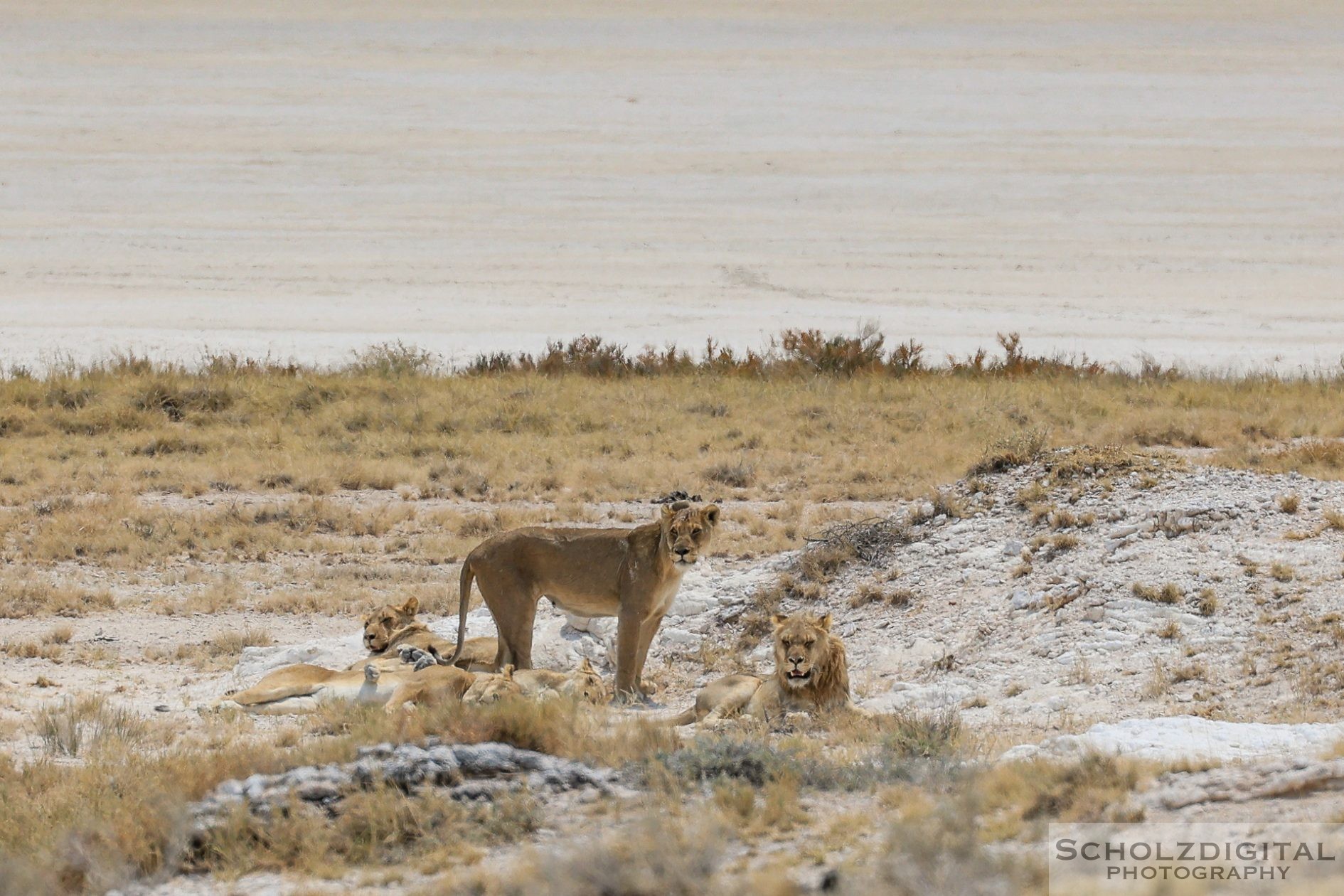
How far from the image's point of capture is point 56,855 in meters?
6.11

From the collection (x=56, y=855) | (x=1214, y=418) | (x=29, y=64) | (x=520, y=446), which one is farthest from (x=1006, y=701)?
(x=29, y=64)

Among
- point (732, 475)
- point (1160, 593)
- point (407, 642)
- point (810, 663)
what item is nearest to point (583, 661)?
point (407, 642)

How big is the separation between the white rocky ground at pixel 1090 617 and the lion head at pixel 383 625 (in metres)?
0.32

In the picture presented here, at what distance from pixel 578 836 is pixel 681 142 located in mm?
45191

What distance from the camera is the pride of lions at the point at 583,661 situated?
8.87 meters

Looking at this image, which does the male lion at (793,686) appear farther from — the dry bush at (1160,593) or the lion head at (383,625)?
the dry bush at (1160,593)

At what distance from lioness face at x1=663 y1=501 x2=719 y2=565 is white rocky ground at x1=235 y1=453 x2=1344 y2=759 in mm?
1331

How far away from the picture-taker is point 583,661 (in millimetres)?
10117

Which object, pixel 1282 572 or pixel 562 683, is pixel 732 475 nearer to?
pixel 1282 572

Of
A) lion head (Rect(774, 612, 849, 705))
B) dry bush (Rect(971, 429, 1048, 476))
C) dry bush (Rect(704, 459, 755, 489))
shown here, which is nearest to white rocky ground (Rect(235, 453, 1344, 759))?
dry bush (Rect(971, 429, 1048, 476))

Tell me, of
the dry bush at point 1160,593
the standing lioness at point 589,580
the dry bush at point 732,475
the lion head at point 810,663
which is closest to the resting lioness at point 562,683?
the standing lioness at point 589,580

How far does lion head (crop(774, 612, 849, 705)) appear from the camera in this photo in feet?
28.7

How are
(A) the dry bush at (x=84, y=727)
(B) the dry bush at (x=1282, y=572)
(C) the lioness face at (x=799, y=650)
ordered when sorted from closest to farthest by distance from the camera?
1. (A) the dry bush at (x=84, y=727)
2. (C) the lioness face at (x=799, y=650)
3. (B) the dry bush at (x=1282, y=572)

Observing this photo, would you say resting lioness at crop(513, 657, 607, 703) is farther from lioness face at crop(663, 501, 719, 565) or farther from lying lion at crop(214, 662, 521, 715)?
lioness face at crop(663, 501, 719, 565)
